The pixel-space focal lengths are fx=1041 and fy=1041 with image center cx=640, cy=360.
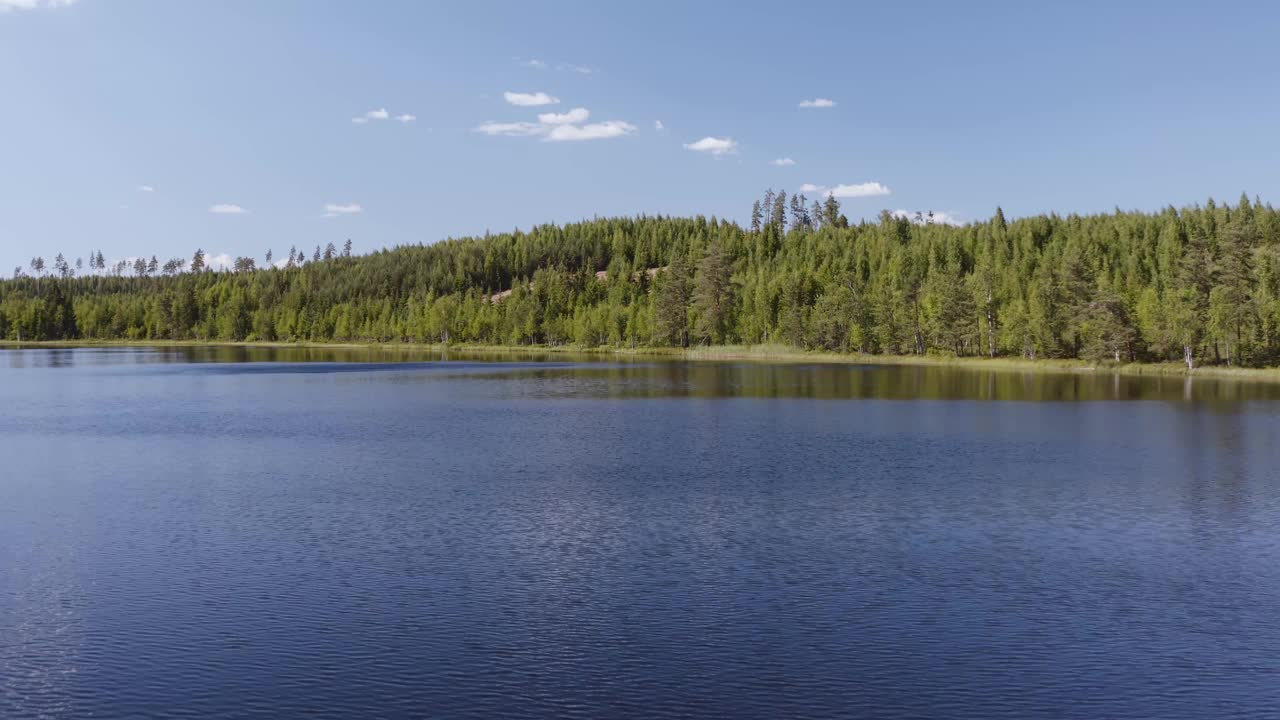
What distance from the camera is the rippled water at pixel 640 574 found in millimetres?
17469

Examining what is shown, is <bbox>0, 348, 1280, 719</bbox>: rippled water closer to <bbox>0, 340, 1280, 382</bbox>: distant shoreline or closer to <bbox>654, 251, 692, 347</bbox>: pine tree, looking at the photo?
<bbox>0, 340, 1280, 382</bbox>: distant shoreline

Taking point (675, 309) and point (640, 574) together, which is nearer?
point (640, 574)

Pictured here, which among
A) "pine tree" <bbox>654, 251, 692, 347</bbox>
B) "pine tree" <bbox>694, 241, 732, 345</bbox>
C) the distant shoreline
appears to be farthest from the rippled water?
"pine tree" <bbox>654, 251, 692, 347</bbox>

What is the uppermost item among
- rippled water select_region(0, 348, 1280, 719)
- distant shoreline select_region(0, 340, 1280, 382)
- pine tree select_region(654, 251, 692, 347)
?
pine tree select_region(654, 251, 692, 347)

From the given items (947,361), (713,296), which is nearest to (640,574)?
(947,361)

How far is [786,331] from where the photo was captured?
589 feet

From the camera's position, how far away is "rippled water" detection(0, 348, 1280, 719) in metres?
17.5

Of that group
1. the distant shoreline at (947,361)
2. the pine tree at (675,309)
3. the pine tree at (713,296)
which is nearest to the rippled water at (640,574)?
the distant shoreline at (947,361)

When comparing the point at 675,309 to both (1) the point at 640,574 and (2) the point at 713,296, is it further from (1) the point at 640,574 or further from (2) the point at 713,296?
(1) the point at 640,574

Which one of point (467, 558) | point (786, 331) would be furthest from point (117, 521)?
point (786, 331)

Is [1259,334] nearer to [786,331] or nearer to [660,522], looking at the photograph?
[786,331]

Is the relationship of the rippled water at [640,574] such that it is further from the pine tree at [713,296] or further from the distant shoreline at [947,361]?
the pine tree at [713,296]

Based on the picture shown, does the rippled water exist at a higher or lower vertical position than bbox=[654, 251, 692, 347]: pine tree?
lower

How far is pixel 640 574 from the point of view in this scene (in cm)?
2459
